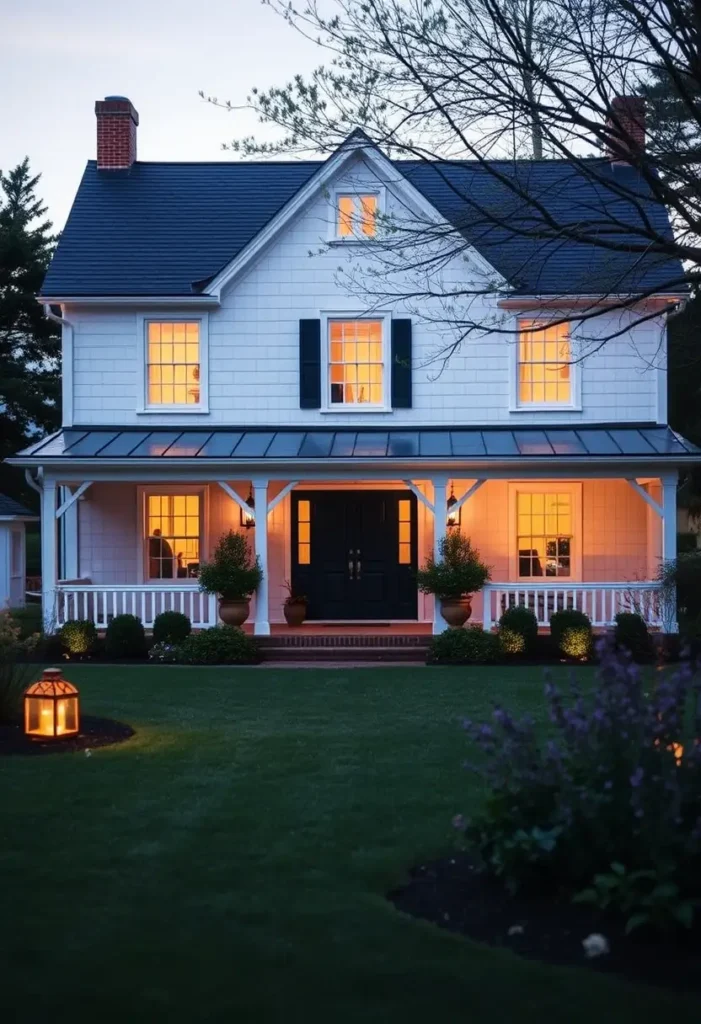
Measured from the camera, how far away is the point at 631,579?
19266 mm

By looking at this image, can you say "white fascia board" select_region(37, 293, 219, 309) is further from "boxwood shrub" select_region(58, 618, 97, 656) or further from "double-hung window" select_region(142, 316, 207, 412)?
"boxwood shrub" select_region(58, 618, 97, 656)

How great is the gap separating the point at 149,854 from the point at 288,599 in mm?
12979

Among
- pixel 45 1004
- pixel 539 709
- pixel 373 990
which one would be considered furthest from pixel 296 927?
pixel 539 709

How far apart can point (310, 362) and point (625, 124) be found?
9611 millimetres

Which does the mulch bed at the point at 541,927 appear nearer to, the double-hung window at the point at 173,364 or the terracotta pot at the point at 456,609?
the terracotta pot at the point at 456,609

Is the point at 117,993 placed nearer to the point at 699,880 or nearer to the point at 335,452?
the point at 699,880

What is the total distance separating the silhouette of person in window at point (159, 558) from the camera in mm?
19953

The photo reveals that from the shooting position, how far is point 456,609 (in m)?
17.7

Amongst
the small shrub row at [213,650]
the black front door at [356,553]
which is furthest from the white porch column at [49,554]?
the black front door at [356,553]

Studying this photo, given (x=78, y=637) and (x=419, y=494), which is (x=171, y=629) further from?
(x=419, y=494)

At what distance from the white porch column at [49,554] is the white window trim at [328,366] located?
14.9ft

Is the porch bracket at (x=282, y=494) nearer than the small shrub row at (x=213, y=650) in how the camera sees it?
No

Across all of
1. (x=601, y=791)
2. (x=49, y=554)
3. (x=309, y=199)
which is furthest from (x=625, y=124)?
(x=49, y=554)

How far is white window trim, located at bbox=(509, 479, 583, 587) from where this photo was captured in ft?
63.8
